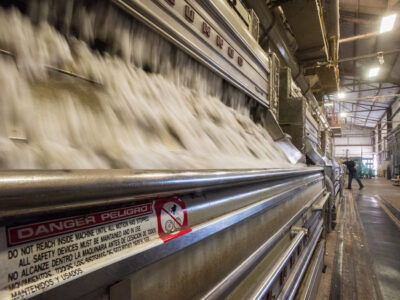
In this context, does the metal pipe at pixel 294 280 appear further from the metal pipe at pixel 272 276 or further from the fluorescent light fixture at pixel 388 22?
the fluorescent light fixture at pixel 388 22

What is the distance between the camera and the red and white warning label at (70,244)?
235mm

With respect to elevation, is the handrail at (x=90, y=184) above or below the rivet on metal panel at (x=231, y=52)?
below

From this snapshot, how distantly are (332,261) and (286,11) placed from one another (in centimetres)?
259

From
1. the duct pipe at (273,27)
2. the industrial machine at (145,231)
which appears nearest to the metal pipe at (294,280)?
the industrial machine at (145,231)

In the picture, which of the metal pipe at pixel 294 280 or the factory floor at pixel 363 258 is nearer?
the metal pipe at pixel 294 280

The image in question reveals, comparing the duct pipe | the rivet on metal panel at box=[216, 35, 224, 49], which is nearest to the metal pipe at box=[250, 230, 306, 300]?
the rivet on metal panel at box=[216, 35, 224, 49]

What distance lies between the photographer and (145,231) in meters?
0.37

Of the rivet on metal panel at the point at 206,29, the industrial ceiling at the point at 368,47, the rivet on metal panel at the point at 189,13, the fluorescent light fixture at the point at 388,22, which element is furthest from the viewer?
the industrial ceiling at the point at 368,47

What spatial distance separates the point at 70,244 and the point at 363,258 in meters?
2.70

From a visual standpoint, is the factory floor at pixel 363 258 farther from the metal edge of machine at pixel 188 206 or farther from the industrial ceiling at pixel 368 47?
the industrial ceiling at pixel 368 47

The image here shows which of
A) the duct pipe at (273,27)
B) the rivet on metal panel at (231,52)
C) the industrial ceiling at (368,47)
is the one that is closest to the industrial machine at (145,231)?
the rivet on metal panel at (231,52)

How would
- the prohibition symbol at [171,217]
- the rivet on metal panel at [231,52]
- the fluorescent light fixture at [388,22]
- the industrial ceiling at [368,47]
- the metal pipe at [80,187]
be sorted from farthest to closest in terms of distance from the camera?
1. the industrial ceiling at [368,47]
2. the fluorescent light fixture at [388,22]
3. the rivet on metal panel at [231,52]
4. the prohibition symbol at [171,217]
5. the metal pipe at [80,187]

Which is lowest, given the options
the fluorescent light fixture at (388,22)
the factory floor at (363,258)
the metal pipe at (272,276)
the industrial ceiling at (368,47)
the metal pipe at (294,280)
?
the factory floor at (363,258)

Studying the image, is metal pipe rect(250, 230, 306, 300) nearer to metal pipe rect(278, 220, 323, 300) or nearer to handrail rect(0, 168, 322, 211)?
metal pipe rect(278, 220, 323, 300)
